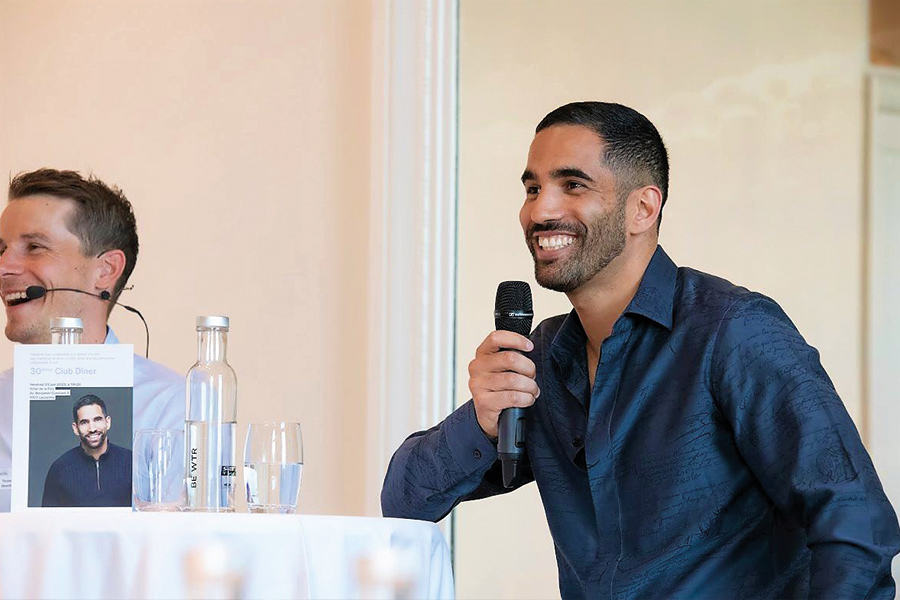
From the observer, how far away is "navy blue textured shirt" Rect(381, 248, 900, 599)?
5.28 feet

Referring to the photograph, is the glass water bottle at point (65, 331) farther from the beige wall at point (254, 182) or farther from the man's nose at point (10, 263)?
the beige wall at point (254, 182)

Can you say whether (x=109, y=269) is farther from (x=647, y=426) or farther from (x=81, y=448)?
(x=647, y=426)

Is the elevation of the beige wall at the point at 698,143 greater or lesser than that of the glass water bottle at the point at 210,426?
greater

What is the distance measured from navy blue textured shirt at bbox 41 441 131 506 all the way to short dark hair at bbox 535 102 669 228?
0.94 meters

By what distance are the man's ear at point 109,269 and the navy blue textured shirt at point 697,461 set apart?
1.05 metres

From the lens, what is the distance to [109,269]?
8.95ft

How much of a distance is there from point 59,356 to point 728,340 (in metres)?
0.96

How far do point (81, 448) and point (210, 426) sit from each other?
18 centimetres

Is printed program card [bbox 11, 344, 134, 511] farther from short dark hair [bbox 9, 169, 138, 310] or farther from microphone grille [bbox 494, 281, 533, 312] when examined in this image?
short dark hair [bbox 9, 169, 138, 310]

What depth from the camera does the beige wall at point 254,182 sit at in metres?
3.35

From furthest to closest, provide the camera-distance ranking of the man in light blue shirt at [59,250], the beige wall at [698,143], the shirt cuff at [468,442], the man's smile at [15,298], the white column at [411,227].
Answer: the white column at [411,227], the beige wall at [698,143], the man's smile at [15,298], the man in light blue shirt at [59,250], the shirt cuff at [468,442]

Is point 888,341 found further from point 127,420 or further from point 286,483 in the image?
point 127,420

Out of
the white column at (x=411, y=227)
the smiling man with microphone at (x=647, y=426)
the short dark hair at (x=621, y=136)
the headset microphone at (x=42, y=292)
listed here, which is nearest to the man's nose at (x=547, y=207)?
the smiling man with microphone at (x=647, y=426)

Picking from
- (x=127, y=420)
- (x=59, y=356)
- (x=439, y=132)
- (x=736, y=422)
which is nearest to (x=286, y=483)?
(x=127, y=420)
